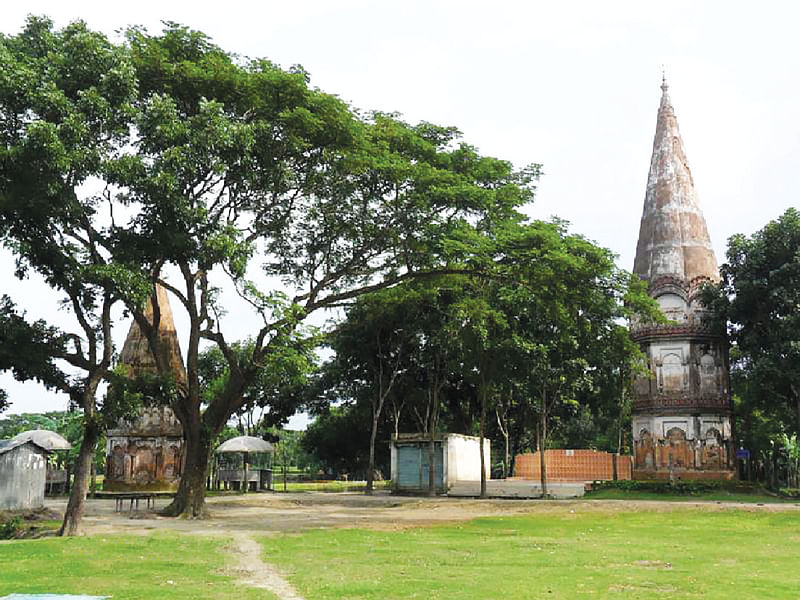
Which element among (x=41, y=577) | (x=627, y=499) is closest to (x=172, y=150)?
(x=41, y=577)

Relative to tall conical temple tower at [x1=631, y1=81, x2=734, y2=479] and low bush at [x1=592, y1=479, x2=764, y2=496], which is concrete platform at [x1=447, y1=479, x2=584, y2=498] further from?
tall conical temple tower at [x1=631, y1=81, x2=734, y2=479]

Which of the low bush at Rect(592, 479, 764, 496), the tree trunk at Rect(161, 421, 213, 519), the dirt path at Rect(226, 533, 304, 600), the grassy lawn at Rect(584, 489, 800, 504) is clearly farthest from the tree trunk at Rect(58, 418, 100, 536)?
the low bush at Rect(592, 479, 764, 496)

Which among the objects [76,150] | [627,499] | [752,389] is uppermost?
[76,150]

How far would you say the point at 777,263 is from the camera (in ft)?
104

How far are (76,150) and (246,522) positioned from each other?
11235 mm

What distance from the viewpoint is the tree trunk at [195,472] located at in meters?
24.0

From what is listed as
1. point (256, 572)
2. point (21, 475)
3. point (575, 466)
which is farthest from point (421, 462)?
point (256, 572)

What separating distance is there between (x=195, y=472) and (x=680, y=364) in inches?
816

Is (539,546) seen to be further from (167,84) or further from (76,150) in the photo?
(167,84)

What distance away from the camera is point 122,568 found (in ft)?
42.4

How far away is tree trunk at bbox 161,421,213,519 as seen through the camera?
23953 mm

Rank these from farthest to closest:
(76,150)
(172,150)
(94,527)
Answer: (94,527) → (172,150) → (76,150)

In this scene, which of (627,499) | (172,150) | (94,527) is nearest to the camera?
(172,150)

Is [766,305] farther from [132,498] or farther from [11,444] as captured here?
[11,444]
